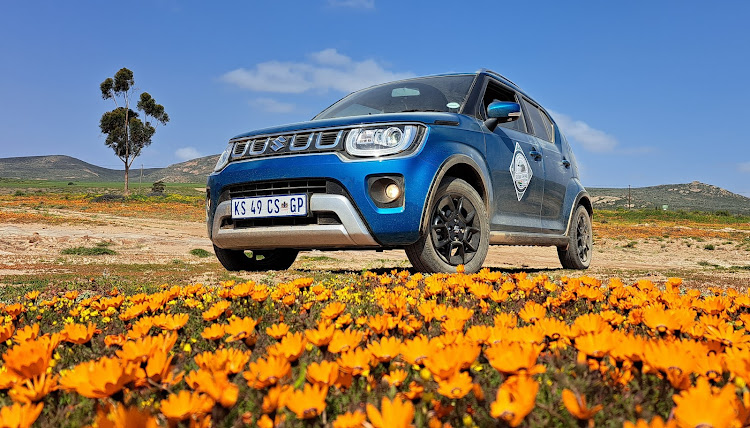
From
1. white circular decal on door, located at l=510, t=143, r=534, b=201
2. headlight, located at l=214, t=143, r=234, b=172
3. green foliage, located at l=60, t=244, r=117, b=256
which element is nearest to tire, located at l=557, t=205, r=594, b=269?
white circular decal on door, located at l=510, t=143, r=534, b=201

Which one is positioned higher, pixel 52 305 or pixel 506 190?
pixel 506 190

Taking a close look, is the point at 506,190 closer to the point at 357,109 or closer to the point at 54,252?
the point at 357,109

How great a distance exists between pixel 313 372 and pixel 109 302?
1822 mm

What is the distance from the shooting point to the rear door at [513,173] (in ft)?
18.1

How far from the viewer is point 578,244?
779 centimetres

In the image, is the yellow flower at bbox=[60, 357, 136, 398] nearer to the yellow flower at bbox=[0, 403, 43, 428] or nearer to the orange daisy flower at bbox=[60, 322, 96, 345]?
the yellow flower at bbox=[0, 403, 43, 428]

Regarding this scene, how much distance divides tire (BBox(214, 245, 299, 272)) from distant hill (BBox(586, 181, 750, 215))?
11351 centimetres

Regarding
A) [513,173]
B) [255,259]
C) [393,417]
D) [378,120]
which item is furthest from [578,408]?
[255,259]

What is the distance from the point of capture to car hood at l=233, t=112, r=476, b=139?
450 cm

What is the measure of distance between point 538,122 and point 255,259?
406 cm

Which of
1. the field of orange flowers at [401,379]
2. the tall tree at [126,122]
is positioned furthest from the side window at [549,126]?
the tall tree at [126,122]

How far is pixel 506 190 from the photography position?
18.8ft

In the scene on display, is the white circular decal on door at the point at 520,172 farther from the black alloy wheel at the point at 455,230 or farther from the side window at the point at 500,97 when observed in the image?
the black alloy wheel at the point at 455,230

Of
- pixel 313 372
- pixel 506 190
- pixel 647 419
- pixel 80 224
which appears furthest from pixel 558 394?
pixel 80 224
